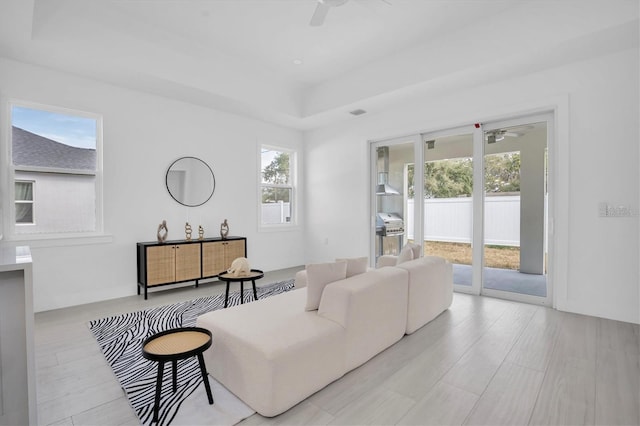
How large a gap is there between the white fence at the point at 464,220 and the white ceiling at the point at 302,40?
1.60 metres

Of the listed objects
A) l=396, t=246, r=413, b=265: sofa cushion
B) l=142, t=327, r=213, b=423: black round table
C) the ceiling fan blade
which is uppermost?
the ceiling fan blade

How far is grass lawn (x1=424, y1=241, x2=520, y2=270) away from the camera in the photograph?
4.19 metres

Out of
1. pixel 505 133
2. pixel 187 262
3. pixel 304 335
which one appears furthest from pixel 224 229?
pixel 505 133

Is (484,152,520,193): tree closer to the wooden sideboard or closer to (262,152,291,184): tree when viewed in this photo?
(262,152,291,184): tree

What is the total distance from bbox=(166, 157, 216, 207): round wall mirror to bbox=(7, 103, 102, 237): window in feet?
3.12

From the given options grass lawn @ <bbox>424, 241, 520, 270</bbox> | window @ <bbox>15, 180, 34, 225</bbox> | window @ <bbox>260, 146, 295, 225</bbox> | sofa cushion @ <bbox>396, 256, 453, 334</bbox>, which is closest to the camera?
sofa cushion @ <bbox>396, 256, 453, 334</bbox>

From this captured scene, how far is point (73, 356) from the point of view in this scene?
2.60m

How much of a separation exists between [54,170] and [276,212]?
11.1ft

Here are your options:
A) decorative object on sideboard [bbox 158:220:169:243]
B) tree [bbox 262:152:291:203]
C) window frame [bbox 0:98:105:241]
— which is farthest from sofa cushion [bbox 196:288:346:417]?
tree [bbox 262:152:291:203]

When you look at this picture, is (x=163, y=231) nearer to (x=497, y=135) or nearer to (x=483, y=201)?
(x=483, y=201)

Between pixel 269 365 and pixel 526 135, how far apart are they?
412 centimetres

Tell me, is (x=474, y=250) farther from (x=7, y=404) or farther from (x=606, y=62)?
(x=7, y=404)

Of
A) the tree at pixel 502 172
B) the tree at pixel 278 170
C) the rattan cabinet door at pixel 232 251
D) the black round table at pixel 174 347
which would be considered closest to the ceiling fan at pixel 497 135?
the tree at pixel 502 172

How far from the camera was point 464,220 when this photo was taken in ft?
14.9
